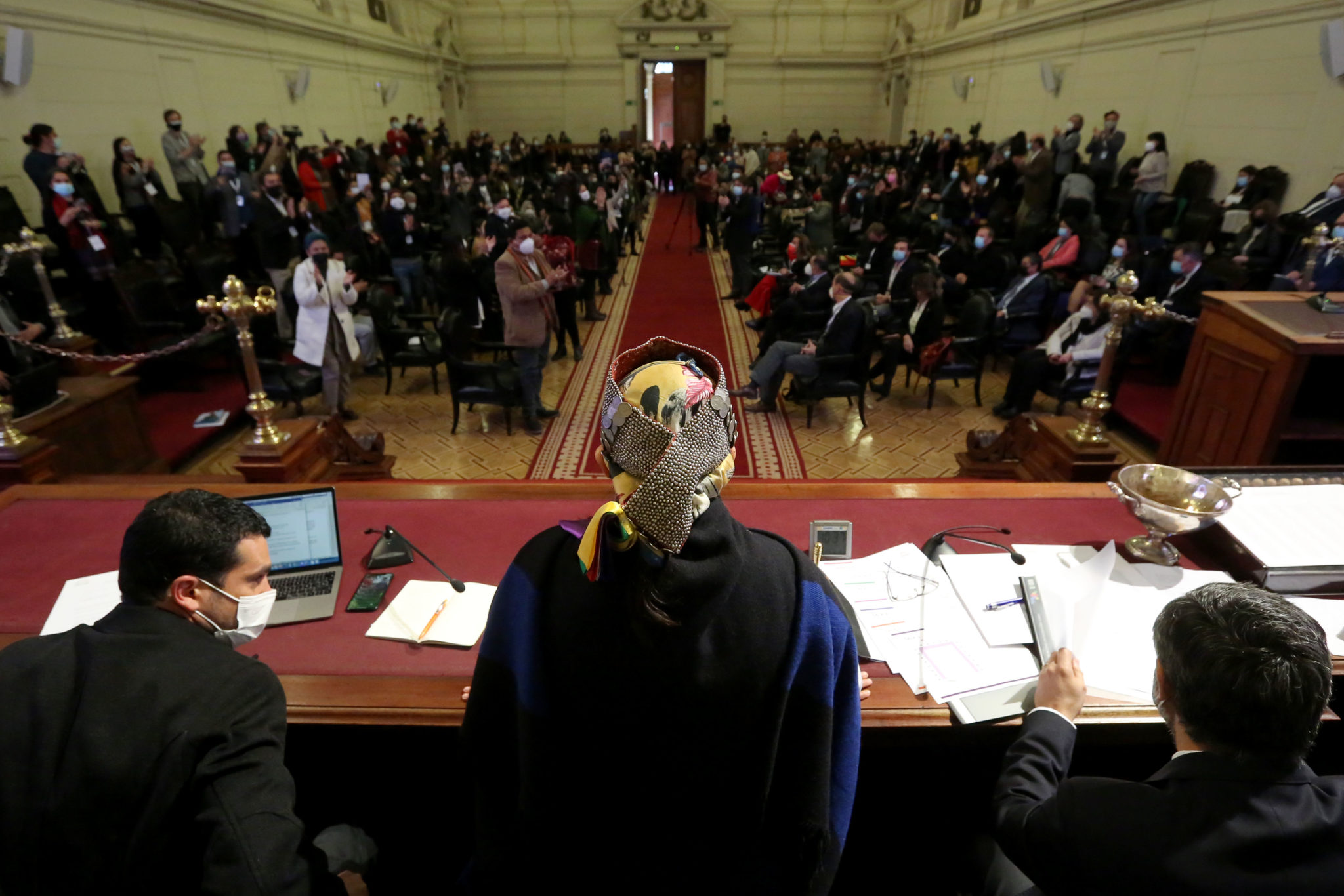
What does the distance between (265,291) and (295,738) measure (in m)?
2.36

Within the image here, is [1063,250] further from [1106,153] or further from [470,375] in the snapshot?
[470,375]

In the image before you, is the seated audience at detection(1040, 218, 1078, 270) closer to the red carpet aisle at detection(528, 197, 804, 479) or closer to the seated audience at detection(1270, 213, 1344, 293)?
the seated audience at detection(1270, 213, 1344, 293)

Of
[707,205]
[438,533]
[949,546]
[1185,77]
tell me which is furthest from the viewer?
[707,205]

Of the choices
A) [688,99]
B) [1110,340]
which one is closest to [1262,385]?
[1110,340]

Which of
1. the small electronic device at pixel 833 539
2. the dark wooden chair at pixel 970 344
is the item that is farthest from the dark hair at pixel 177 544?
the dark wooden chair at pixel 970 344

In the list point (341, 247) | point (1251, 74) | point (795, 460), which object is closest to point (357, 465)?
point (795, 460)

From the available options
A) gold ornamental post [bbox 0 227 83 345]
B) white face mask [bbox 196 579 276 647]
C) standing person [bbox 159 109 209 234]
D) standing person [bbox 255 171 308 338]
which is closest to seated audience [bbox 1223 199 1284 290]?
white face mask [bbox 196 579 276 647]

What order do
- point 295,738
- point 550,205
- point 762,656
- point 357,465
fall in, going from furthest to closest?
point 550,205, point 357,465, point 295,738, point 762,656

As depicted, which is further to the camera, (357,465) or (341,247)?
(341,247)

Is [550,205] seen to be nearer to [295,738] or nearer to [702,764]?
[295,738]

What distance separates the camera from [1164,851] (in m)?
1.13

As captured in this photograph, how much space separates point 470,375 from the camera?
17.9ft

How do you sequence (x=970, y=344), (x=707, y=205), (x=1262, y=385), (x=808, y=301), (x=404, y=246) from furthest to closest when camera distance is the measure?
(x=707, y=205) → (x=404, y=246) → (x=808, y=301) → (x=970, y=344) → (x=1262, y=385)

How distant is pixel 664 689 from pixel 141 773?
92 cm
